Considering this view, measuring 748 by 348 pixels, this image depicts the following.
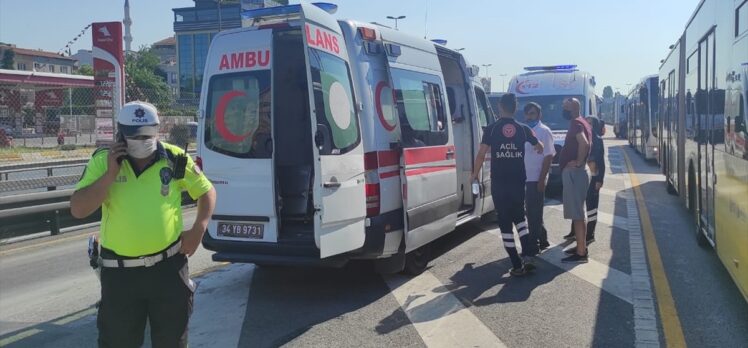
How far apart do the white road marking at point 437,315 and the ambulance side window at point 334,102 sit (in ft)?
5.06

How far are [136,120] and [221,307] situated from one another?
2903 mm

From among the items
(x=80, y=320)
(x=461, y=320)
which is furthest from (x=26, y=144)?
(x=461, y=320)

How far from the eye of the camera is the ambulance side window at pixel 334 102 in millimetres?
5418

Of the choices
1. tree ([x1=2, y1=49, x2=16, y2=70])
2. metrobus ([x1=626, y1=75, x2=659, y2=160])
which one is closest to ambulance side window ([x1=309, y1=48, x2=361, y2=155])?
metrobus ([x1=626, y1=75, x2=659, y2=160])

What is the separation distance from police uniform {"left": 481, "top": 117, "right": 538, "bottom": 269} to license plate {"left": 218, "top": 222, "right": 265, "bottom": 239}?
2.51m

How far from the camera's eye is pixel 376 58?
620 centimetres

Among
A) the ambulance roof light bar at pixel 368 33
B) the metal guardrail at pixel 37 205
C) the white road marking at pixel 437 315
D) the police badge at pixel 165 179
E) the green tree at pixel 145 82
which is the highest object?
the green tree at pixel 145 82

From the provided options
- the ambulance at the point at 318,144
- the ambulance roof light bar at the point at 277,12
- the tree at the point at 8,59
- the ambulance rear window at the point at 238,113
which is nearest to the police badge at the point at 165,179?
the ambulance at the point at 318,144

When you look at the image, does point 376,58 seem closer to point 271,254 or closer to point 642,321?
point 271,254

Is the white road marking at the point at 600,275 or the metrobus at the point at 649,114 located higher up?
the metrobus at the point at 649,114

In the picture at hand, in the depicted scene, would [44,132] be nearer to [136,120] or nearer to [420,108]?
[420,108]

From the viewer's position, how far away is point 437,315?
18.0 feet

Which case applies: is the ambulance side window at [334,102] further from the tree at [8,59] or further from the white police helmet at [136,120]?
the tree at [8,59]

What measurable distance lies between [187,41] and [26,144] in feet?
233
